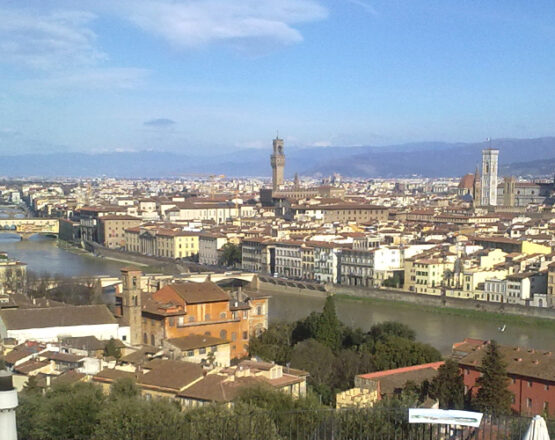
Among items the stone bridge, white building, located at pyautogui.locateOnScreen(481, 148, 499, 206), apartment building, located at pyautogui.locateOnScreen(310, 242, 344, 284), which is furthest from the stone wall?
white building, located at pyautogui.locateOnScreen(481, 148, 499, 206)

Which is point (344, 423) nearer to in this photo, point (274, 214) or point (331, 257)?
point (331, 257)

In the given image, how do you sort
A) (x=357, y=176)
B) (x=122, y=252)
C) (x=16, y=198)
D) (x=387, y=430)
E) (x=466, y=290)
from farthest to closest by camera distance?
1. (x=357, y=176)
2. (x=16, y=198)
3. (x=122, y=252)
4. (x=466, y=290)
5. (x=387, y=430)

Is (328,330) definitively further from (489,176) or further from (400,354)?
(489,176)

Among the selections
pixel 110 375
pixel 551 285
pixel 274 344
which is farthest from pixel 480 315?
pixel 110 375

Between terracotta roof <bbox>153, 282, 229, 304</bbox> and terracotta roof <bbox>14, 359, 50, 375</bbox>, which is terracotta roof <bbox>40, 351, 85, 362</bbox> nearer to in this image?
terracotta roof <bbox>14, 359, 50, 375</bbox>

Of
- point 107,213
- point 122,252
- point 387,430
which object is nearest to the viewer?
point 387,430

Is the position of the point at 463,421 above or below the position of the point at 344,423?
above

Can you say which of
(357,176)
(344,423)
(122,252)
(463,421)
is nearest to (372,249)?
(122,252)

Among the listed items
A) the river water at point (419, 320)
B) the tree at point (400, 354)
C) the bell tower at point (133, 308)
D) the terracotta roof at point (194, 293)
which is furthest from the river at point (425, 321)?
the bell tower at point (133, 308)
